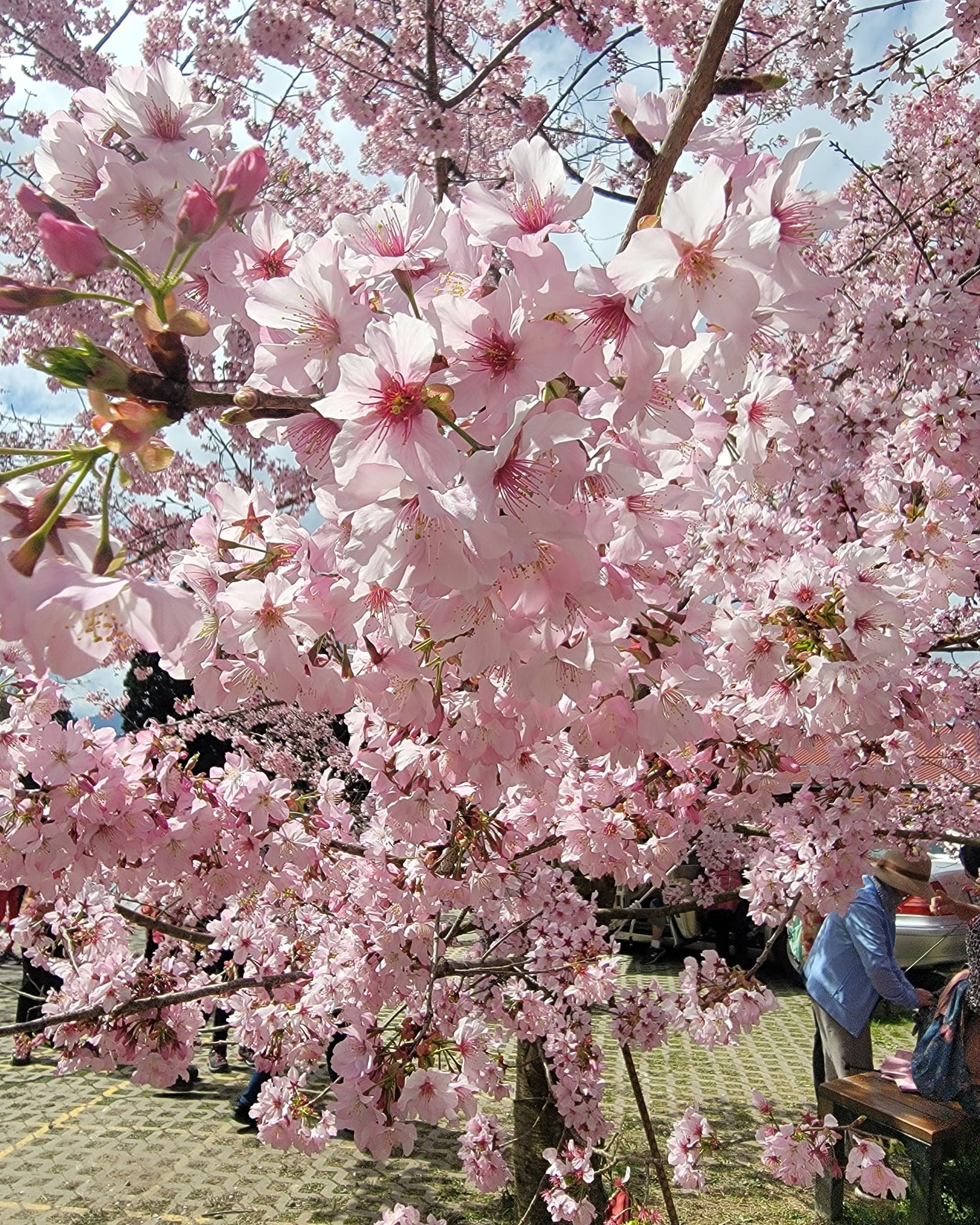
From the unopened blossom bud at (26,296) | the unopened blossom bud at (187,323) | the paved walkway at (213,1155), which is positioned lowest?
the paved walkway at (213,1155)

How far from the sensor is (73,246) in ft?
3.43

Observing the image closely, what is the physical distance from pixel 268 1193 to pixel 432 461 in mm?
5799

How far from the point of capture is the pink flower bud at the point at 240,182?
3.56 feet

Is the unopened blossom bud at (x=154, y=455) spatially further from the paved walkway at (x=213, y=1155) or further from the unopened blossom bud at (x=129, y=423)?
the paved walkway at (x=213, y=1155)

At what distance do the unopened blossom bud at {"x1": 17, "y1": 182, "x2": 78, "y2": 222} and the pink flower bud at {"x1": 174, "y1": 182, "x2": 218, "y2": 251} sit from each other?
165 mm

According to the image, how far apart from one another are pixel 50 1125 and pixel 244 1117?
1.57m

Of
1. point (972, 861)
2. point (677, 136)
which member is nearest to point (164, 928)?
point (677, 136)

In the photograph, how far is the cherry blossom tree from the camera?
3.25 feet

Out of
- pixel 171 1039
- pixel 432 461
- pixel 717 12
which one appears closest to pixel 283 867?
pixel 171 1039

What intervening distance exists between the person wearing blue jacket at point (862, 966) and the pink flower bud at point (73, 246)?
4.46 meters

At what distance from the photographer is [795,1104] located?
21.5 ft

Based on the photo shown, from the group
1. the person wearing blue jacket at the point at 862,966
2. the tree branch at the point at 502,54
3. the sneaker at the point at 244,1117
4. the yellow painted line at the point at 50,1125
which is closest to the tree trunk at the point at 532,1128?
the person wearing blue jacket at the point at 862,966

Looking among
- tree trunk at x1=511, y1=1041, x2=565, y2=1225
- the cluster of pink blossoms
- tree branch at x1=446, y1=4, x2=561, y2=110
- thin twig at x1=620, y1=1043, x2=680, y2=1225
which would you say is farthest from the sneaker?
tree branch at x1=446, y1=4, x2=561, y2=110

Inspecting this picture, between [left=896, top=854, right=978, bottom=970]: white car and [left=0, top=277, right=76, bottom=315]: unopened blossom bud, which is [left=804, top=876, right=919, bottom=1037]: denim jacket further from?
[left=0, top=277, right=76, bottom=315]: unopened blossom bud
